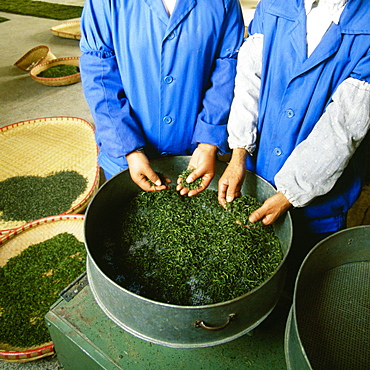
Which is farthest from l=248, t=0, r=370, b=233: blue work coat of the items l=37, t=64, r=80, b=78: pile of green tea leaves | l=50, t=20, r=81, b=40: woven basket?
l=50, t=20, r=81, b=40: woven basket

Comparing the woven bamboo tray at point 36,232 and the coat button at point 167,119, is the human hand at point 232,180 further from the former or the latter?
the woven bamboo tray at point 36,232

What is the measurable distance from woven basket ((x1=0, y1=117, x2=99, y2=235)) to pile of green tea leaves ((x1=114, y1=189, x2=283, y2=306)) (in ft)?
4.53

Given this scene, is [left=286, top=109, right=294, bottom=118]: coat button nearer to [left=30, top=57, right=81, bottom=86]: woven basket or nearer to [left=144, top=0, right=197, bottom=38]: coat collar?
[left=144, top=0, right=197, bottom=38]: coat collar

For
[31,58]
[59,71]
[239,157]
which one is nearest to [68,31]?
[31,58]

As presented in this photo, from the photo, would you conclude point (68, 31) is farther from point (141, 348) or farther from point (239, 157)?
point (141, 348)

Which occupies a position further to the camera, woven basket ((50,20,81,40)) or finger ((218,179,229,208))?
woven basket ((50,20,81,40))

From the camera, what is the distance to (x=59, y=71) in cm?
482

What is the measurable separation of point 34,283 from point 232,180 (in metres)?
1.43

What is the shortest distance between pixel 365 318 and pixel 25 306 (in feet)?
5.70

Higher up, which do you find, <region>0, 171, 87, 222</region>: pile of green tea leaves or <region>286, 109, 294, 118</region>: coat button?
<region>286, 109, 294, 118</region>: coat button

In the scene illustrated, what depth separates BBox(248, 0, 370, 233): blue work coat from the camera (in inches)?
43.3

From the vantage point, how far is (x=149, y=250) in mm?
1306

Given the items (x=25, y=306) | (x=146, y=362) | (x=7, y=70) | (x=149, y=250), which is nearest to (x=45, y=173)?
(x=25, y=306)

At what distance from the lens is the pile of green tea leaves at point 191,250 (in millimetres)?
1152
